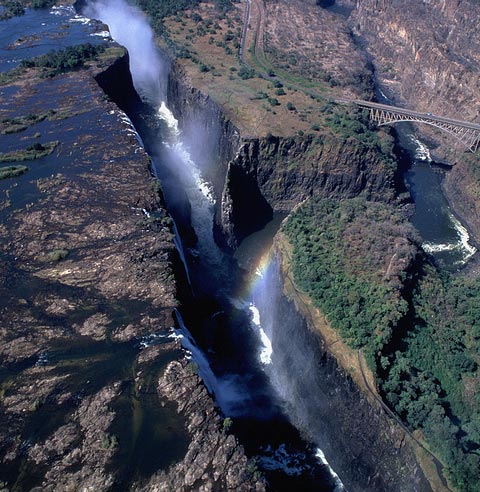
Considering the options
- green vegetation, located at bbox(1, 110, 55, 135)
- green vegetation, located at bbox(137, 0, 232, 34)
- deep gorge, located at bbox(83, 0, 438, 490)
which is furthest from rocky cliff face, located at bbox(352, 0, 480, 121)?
green vegetation, located at bbox(1, 110, 55, 135)

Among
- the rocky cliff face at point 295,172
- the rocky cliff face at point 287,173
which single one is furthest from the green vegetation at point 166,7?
the rocky cliff face at point 295,172

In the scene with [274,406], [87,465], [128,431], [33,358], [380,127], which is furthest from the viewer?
[380,127]

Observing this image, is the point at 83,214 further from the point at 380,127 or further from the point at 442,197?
the point at 442,197

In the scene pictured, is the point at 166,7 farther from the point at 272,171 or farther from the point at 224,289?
the point at 224,289

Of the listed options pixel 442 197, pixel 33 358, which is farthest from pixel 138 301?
pixel 442 197

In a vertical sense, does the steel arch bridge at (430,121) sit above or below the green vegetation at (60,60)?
above

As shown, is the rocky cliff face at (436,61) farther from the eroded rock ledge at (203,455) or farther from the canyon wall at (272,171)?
the eroded rock ledge at (203,455)
